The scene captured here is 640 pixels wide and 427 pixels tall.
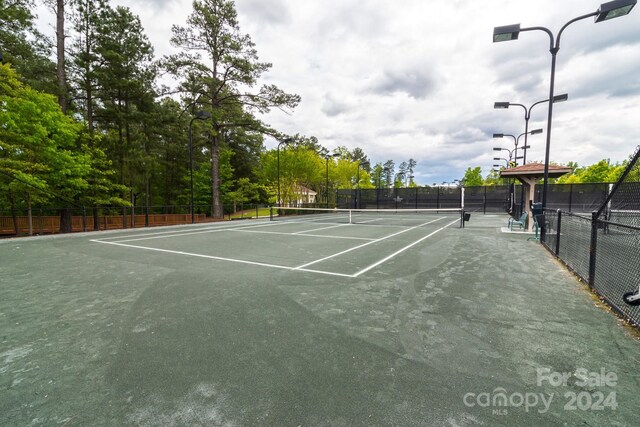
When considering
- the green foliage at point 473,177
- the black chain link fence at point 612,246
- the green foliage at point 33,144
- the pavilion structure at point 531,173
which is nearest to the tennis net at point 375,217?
the pavilion structure at point 531,173

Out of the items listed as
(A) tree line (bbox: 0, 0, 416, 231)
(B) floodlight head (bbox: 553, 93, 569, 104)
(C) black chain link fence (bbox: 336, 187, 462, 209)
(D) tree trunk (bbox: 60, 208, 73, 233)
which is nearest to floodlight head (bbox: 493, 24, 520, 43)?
(B) floodlight head (bbox: 553, 93, 569, 104)

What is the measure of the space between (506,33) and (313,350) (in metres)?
12.2

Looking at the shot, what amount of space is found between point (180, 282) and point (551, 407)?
5766mm

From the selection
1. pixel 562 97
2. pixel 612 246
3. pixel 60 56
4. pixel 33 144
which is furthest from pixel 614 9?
pixel 60 56

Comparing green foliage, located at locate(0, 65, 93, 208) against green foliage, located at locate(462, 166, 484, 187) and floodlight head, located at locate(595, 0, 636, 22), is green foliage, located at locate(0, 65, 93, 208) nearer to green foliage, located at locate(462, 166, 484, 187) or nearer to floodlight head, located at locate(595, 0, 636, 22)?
floodlight head, located at locate(595, 0, 636, 22)

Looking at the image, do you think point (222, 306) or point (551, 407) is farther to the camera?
point (222, 306)

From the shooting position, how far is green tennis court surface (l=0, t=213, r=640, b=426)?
2086mm

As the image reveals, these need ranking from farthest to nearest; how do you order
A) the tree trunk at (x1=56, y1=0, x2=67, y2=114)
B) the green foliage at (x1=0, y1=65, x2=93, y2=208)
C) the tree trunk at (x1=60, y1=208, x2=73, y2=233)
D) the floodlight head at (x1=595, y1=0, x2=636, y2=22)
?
the tree trunk at (x1=60, y1=208, x2=73, y2=233) → the tree trunk at (x1=56, y1=0, x2=67, y2=114) → the green foliage at (x1=0, y1=65, x2=93, y2=208) → the floodlight head at (x1=595, y1=0, x2=636, y2=22)

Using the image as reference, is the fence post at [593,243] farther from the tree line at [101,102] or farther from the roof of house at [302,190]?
the roof of house at [302,190]

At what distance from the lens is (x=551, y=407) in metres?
2.12

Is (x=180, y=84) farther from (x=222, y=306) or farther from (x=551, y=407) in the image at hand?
(x=551, y=407)

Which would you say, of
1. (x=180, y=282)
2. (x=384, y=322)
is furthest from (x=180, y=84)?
(x=384, y=322)

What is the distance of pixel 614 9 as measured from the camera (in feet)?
26.0

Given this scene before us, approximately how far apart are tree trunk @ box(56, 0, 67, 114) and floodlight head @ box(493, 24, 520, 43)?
2270 centimetres
